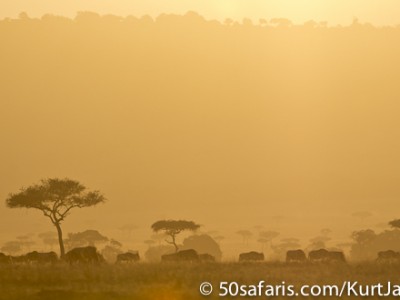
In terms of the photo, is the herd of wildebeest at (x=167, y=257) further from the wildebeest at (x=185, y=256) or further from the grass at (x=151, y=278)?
the grass at (x=151, y=278)

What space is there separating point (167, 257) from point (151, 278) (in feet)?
54.8

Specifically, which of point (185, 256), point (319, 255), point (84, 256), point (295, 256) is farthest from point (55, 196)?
point (319, 255)

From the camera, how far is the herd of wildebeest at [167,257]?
155 feet

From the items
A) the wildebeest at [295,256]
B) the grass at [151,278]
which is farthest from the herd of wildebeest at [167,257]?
the grass at [151,278]

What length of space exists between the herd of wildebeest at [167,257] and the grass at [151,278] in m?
4.82

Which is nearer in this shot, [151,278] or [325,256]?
[151,278]

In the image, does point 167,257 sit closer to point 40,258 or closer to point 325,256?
point 40,258

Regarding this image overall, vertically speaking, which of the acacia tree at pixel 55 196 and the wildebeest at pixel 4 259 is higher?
the acacia tree at pixel 55 196

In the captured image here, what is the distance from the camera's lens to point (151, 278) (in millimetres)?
36875

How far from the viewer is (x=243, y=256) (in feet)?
184

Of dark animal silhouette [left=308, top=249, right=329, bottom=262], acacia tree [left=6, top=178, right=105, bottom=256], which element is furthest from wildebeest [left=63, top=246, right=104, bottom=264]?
acacia tree [left=6, top=178, right=105, bottom=256]

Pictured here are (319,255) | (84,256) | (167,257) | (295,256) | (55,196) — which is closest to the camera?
(84,256)

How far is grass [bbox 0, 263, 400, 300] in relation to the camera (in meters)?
33.0

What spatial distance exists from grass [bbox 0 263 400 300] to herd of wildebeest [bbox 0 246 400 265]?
4.82 m
